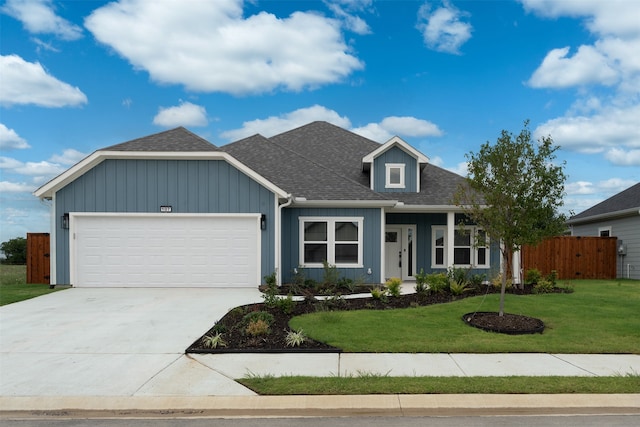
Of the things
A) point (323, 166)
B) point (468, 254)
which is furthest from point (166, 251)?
point (468, 254)

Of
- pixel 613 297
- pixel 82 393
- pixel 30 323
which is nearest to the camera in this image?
pixel 82 393

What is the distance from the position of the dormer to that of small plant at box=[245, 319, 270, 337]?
10.4m

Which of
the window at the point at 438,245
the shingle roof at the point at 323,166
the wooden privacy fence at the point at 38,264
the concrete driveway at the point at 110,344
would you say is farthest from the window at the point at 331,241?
the wooden privacy fence at the point at 38,264

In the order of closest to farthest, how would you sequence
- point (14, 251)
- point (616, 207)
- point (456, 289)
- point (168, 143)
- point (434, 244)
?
point (456, 289) → point (168, 143) → point (434, 244) → point (616, 207) → point (14, 251)

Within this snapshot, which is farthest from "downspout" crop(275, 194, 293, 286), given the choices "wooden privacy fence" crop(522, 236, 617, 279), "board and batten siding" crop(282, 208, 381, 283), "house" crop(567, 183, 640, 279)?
Result: "house" crop(567, 183, 640, 279)

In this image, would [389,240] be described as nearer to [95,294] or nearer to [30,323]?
[95,294]

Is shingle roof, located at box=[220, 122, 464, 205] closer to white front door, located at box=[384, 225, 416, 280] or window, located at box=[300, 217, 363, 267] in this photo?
window, located at box=[300, 217, 363, 267]

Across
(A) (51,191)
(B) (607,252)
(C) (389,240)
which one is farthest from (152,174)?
(B) (607,252)

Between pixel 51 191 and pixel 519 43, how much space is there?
54.6 feet

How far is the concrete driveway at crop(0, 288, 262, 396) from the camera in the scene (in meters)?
5.61

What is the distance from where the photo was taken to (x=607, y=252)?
1973 centimetres

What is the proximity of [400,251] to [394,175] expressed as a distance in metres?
3.02

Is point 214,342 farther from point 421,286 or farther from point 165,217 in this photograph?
point 165,217

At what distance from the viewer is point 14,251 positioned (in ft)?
104
